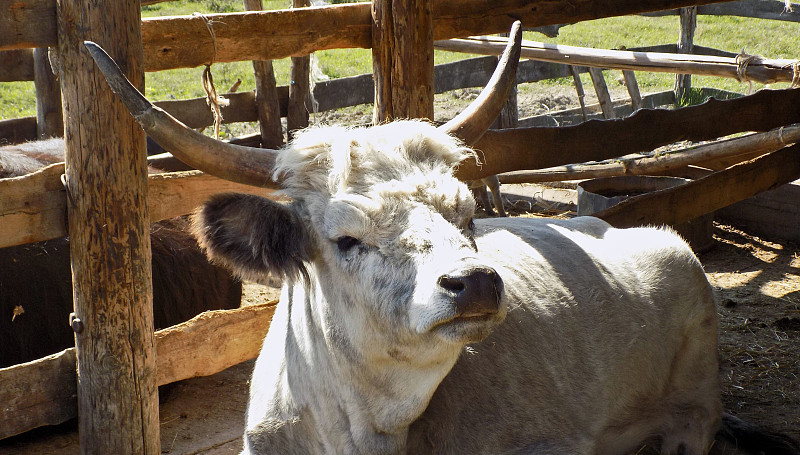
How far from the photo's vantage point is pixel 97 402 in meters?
3.20

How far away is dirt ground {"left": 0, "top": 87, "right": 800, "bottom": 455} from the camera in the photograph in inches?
161

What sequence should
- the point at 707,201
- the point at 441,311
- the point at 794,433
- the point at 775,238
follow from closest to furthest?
the point at 441,311, the point at 794,433, the point at 707,201, the point at 775,238

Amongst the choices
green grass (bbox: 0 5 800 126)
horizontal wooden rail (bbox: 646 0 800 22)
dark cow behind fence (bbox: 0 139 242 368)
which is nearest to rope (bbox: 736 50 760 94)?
dark cow behind fence (bbox: 0 139 242 368)

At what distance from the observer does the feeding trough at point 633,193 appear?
6008 mm

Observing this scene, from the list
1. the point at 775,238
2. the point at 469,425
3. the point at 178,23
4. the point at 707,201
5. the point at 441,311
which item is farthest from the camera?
the point at 775,238

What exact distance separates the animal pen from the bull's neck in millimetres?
702

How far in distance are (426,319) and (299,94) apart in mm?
5750

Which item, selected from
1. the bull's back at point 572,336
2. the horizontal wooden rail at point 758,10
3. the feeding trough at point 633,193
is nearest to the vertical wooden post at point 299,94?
the feeding trough at point 633,193

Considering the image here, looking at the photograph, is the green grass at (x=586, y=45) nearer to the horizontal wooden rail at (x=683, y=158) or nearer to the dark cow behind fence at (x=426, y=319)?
the horizontal wooden rail at (x=683, y=158)

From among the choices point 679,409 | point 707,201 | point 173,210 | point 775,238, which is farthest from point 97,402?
point 775,238

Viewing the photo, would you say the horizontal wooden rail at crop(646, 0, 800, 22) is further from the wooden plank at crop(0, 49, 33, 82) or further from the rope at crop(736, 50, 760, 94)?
the wooden plank at crop(0, 49, 33, 82)

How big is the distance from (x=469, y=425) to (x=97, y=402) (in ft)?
4.81

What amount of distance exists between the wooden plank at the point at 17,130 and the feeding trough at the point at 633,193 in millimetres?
4861

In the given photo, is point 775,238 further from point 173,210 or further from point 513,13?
point 173,210
